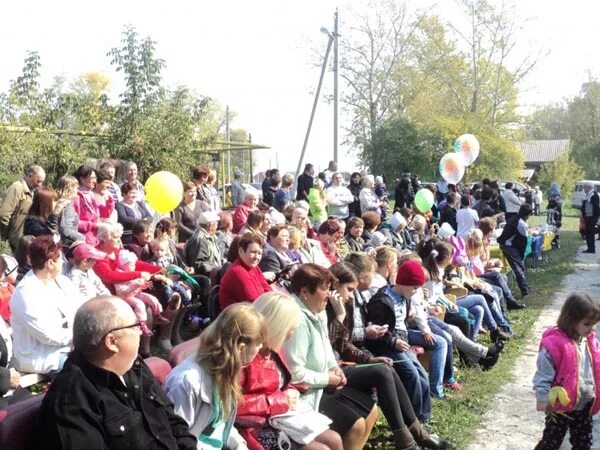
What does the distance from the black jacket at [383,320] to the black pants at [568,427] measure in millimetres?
1436

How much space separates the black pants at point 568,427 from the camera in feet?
15.6

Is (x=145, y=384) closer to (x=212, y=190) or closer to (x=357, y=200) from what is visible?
(x=212, y=190)

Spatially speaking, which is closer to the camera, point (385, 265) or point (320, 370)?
point (320, 370)

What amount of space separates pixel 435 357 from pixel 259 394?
2.98 metres

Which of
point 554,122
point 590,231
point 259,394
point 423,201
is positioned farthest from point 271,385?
point 554,122

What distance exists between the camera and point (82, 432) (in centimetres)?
275

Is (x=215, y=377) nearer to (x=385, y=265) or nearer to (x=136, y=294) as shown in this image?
(x=136, y=294)

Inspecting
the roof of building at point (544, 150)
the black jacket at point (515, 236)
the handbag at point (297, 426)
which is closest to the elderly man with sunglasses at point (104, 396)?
the handbag at point (297, 426)

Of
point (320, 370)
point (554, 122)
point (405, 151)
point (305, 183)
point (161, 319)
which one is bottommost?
point (161, 319)

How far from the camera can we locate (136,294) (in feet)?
22.1

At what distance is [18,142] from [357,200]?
692 centimetres

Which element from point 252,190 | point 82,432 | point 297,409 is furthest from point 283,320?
point 252,190

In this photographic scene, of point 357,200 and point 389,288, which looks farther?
point 357,200

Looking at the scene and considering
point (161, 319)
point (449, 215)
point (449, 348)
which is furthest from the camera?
point (449, 215)
